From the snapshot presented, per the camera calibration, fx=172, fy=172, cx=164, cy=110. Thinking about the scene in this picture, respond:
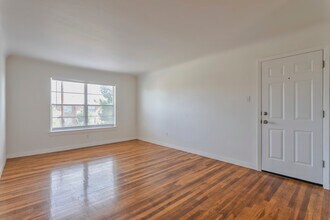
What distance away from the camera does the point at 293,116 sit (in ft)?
9.43

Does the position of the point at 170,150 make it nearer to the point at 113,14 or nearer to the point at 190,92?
the point at 190,92

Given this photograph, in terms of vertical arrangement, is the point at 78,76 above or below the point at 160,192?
above

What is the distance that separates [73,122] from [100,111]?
891mm

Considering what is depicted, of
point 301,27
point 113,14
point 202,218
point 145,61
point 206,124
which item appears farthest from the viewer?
→ point 145,61

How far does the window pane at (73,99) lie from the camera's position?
4959mm

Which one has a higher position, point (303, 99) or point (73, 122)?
point (303, 99)

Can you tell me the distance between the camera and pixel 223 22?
2467 millimetres

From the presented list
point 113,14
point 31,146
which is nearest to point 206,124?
point 113,14

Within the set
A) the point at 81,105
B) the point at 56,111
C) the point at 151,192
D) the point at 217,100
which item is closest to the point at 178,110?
the point at 217,100

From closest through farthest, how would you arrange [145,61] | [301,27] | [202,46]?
[301,27], [202,46], [145,61]

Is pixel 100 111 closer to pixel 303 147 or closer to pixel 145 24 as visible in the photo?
pixel 145 24

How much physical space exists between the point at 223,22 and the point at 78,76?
4.31 metres

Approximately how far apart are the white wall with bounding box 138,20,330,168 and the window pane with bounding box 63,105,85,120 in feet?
7.43

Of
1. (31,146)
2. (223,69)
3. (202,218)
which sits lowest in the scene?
(202,218)
